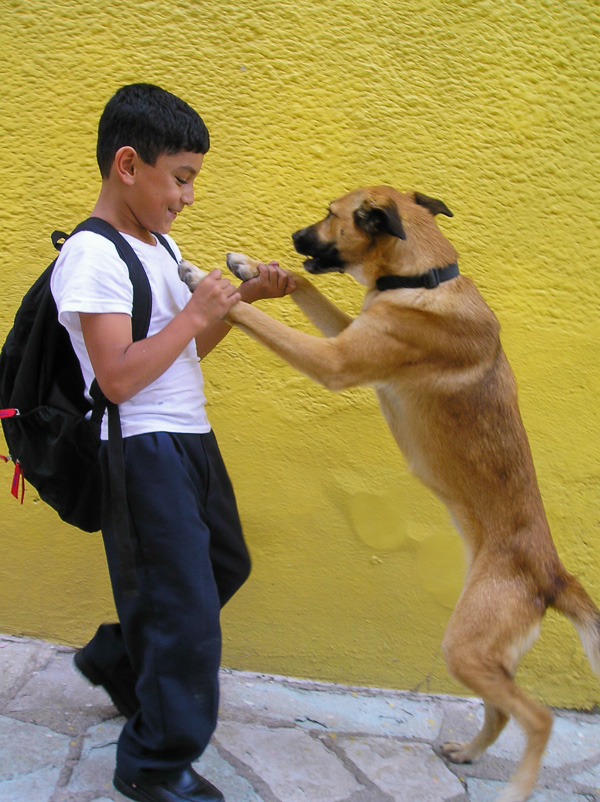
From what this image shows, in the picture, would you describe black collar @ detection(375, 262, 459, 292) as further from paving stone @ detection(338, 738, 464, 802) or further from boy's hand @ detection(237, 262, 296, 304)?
paving stone @ detection(338, 738, 464, 802)

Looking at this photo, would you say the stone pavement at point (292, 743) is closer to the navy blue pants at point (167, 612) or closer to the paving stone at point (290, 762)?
the paving stone at point (290, 762)

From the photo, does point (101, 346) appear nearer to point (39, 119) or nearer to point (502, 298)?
point (39, 119)

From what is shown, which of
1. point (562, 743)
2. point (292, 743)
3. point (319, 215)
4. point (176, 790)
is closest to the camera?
point (176, 790)

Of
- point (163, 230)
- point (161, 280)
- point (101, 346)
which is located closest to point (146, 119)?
point (163, 230)

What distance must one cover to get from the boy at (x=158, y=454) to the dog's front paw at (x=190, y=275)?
8 centimetres

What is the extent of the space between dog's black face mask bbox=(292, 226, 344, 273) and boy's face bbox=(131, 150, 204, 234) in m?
0.53

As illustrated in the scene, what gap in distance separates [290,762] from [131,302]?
61.6 inches

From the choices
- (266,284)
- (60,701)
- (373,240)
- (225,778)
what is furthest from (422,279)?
(60,701)

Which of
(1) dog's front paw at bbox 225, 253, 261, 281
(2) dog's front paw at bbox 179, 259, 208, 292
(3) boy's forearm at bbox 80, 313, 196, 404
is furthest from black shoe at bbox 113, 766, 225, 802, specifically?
(1) dog's front paw at bbox 225, 253, 261, 281

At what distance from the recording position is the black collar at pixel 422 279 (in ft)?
7.43

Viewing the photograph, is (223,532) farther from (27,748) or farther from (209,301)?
(27,748)

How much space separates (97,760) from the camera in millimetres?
2189

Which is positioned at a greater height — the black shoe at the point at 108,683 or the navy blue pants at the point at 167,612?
the navy blue pants at the point at 167,612

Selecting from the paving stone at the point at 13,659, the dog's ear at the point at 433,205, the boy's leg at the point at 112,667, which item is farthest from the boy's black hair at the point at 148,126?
the paving stone at the point at 13,659
